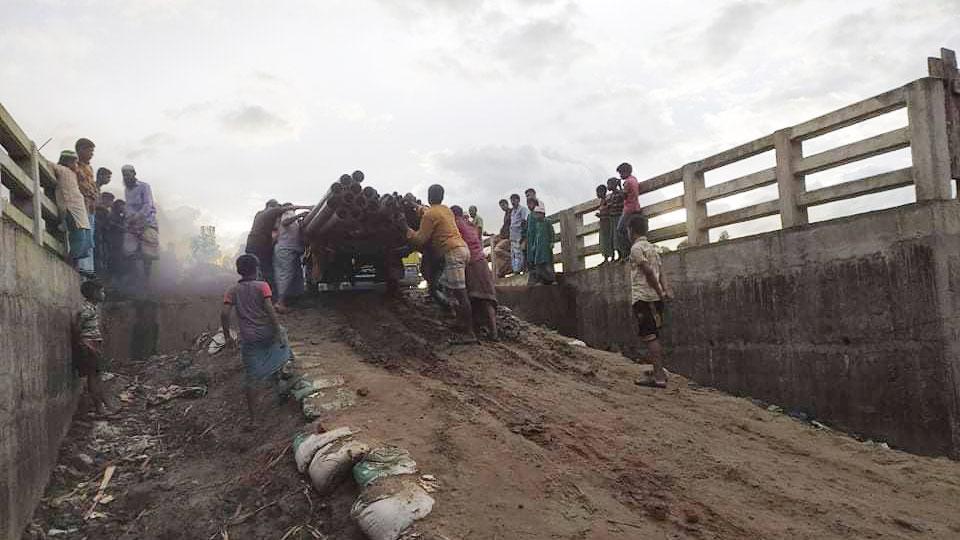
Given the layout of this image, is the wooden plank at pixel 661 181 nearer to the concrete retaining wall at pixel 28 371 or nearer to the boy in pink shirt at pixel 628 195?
the boy in pink shirt at pixel 628 195

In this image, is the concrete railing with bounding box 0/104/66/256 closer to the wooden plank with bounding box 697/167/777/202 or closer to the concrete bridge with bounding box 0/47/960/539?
the concrete bridge with bounding box 0/47/960/539

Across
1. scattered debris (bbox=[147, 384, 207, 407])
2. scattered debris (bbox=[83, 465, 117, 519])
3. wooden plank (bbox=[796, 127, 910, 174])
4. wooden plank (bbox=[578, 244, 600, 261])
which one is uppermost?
wooden plank (bbox=[796, 127, 910, 174])

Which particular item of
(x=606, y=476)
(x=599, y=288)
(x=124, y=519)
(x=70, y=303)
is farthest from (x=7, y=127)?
(x=599, y=288)

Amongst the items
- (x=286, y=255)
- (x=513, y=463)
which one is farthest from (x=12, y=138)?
(x=513, y=463)

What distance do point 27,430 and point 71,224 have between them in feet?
11.8

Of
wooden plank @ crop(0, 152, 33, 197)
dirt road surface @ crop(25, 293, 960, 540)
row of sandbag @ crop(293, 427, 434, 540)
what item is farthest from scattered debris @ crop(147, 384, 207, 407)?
row of sandbag @ crop(293, 427, 434, 540)

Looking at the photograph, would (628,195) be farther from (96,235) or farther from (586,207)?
(96,235)

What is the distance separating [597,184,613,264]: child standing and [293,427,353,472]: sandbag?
696 cm

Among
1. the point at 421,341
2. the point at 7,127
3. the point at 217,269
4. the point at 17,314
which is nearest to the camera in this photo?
the point at 17,314

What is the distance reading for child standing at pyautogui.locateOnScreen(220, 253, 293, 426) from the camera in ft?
21.8

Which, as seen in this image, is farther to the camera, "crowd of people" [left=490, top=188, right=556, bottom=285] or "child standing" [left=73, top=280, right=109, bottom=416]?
"crowd of people" [left=490, top=188, right=556, bottom=285]

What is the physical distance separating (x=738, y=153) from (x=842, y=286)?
95.5 inches

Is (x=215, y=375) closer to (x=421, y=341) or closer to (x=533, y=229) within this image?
(x=421, y=341)

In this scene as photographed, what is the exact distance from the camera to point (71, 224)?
758 cm
